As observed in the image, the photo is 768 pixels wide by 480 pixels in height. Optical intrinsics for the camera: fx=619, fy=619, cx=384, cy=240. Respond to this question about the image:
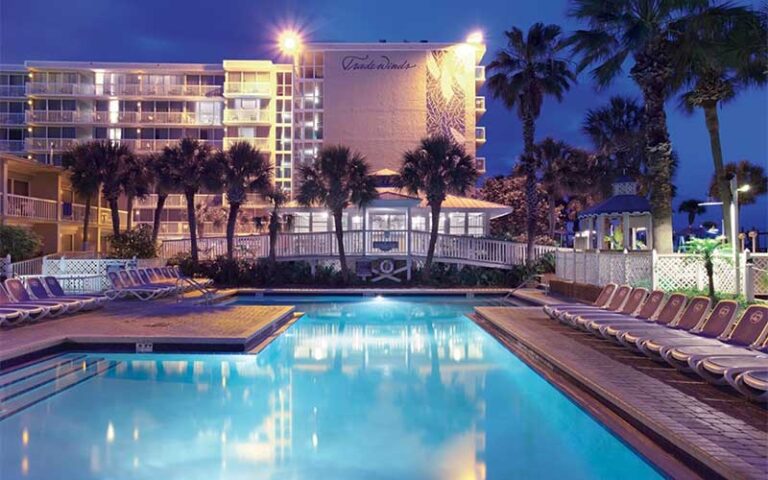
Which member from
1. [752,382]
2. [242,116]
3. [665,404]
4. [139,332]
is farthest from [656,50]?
[242,116]

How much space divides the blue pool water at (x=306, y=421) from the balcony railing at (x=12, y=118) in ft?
155

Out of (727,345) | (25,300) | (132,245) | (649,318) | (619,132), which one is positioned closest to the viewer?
(727,345)

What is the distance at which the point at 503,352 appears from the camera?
462 inches

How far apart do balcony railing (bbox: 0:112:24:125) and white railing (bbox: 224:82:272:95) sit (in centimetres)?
1667

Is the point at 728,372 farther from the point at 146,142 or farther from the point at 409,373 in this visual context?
the point at 146,142

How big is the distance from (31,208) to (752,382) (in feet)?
93.5

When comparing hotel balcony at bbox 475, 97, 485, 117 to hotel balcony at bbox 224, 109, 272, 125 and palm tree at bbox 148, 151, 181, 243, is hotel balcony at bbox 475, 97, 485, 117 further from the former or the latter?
palm tree at bbox 148, 151, 181, 243

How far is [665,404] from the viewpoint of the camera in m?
6.66

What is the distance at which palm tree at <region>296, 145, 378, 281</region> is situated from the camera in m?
23.9

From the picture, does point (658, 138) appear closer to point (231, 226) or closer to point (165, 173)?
point (231, 226)

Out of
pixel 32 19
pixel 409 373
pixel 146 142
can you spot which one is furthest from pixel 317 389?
pixel 32 19

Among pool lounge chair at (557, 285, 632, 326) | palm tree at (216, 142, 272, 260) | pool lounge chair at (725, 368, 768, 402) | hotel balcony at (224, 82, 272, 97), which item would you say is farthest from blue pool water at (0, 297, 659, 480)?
hotel balcony at (224, 82, 272, 97)

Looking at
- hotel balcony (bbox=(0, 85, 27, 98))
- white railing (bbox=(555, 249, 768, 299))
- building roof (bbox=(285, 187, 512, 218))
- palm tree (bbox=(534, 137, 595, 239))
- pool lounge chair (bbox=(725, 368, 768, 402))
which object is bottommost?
pool lounge chair (bbox=(725, 368, 768, 402))

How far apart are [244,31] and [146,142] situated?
180 feet
